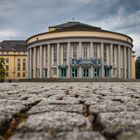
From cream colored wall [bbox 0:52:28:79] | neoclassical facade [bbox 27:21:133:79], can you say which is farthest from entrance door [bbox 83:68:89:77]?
cream colored wall [bbox 0:52:28:79]

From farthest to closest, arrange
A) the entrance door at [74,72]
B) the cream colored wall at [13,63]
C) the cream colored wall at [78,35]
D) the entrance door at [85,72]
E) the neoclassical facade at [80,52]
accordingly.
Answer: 1. the cream colored wall at [13,63]
2. the entrance door at [74,72]
3. the entrance door at [85,72]
4. the neoclassical facade at [80,52]
5. the cream colored wall at [78,35]

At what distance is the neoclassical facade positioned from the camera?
52500 millimetres

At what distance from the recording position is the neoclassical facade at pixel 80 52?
172ft

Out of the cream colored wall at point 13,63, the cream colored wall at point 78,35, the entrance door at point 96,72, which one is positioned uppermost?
the cream colored wall at point 78,35

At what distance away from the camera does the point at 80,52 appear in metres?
52.9

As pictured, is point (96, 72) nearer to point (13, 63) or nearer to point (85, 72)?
point (85, 72)

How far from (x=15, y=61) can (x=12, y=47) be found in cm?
552

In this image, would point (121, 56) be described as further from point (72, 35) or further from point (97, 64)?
point (72, 35)

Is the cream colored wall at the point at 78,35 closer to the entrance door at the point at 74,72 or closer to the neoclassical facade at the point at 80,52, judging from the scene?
the neoclassical facade at the point at 80,52

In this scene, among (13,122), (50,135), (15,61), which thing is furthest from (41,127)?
(15,61)

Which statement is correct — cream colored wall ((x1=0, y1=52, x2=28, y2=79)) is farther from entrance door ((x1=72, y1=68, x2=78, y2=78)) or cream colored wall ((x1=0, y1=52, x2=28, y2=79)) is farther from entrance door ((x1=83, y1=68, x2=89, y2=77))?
entrance door ((x1=83, y1=68, x2=89, y2=77))

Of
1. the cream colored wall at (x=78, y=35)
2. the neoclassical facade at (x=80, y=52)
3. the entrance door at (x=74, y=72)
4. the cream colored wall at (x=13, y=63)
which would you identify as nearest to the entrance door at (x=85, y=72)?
the neoclassical facade at (x=80, y=52)

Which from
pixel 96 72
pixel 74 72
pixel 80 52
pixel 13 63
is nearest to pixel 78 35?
pixel 80 52

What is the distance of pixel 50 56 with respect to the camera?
55.4m
